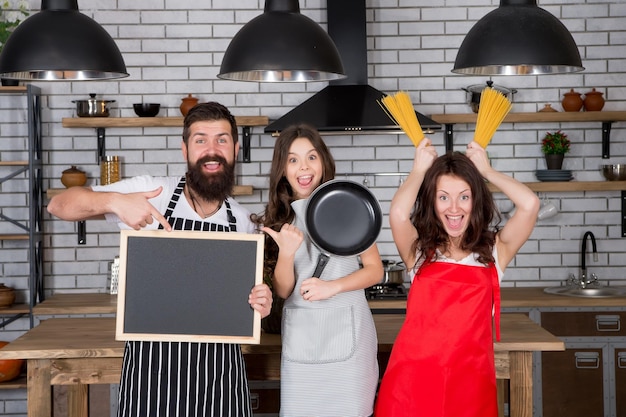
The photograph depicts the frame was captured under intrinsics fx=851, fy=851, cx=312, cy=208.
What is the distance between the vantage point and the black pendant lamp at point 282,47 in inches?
120

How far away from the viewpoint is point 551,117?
5.43 meters

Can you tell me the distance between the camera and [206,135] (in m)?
2.71

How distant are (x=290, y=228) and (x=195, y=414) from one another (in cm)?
64

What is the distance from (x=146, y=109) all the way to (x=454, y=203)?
3064 mm

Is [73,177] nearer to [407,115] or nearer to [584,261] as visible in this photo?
[407,115]

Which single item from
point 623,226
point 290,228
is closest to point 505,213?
point 623,226

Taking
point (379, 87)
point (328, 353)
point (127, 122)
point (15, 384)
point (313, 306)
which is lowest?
point (15, 384)

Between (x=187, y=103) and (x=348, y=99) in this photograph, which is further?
(x=187, y=103)

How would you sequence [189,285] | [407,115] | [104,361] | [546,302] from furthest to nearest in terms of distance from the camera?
[546,302], [104,361], [407,115], [189,285]

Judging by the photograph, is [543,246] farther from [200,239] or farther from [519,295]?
[200,239]

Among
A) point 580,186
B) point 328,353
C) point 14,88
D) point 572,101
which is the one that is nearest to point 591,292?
point 580,186

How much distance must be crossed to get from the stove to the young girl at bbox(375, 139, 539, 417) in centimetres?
229

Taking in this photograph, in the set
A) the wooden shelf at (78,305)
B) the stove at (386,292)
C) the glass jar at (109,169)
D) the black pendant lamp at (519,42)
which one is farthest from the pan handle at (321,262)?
the glass jar at (109,169)

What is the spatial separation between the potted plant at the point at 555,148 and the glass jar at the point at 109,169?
109 inches
